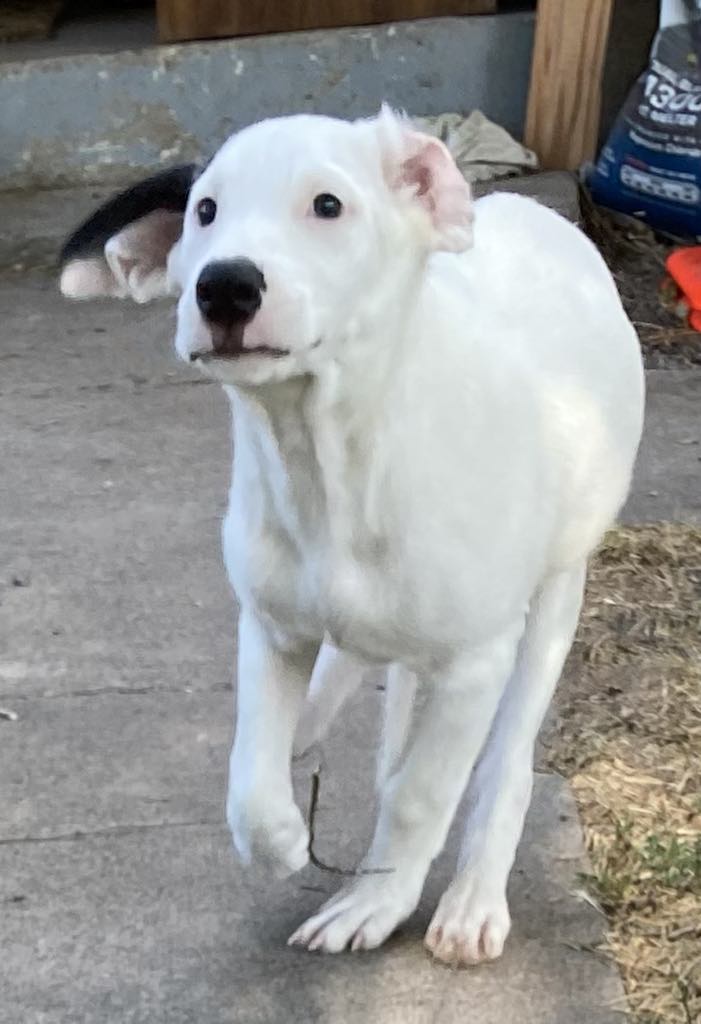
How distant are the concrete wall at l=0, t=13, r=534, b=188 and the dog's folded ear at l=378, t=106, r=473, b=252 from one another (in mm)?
4179

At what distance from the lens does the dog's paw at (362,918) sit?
2549mm

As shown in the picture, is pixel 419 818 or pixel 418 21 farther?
pixel 418 21

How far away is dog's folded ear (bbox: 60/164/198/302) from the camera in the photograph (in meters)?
2.21

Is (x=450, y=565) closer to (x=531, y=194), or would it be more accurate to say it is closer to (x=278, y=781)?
(x=278, y=781)

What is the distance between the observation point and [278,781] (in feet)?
7.93

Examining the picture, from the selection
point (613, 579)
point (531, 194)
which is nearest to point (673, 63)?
point (531, 194)

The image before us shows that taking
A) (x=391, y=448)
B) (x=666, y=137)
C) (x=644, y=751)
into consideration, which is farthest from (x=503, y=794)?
(x=666, y=137)

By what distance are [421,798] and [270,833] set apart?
234mm

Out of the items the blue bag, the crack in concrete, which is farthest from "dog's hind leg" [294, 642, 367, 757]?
the blue bag

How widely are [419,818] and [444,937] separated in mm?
255

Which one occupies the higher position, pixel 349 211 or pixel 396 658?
pixel 349 211

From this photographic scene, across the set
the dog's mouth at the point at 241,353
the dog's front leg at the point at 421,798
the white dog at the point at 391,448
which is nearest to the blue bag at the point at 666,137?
the white dog at the point at 391,448

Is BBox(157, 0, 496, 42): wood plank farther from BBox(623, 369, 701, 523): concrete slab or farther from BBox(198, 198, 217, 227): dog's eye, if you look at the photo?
BBox(198, 198, 217, 227): dog's eye

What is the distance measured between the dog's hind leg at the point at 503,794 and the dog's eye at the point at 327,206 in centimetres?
92
